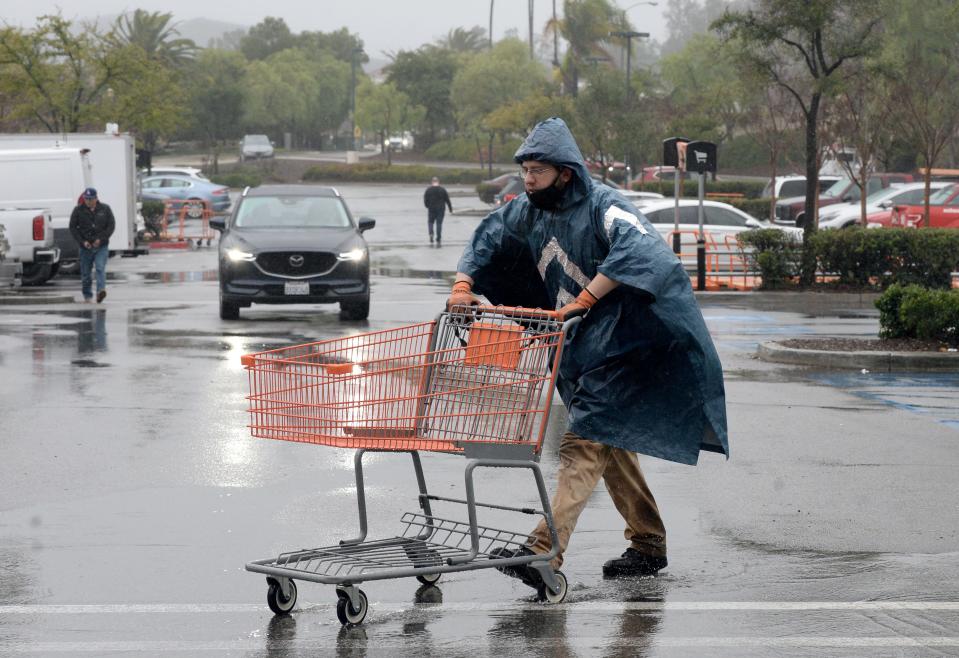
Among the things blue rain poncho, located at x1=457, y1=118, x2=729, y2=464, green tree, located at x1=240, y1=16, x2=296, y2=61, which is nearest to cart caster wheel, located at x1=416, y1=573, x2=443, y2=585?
blue rain poncho, located at x1=457, y1=118, x2=729, y2=464

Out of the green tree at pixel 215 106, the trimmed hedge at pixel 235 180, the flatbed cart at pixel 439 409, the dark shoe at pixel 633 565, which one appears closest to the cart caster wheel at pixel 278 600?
the flatbed cart at pixel 439 409

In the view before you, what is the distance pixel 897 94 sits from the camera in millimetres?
32844

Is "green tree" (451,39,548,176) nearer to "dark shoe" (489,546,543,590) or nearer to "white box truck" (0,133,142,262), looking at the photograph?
"white box truck" (0,133,142,262)

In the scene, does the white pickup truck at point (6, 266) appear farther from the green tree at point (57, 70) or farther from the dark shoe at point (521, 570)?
the green tree at point (57, 70)

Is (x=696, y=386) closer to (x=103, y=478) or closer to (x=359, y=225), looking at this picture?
(x=103, y=478)

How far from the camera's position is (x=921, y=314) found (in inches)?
567

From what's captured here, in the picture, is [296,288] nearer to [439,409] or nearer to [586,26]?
[439,409]

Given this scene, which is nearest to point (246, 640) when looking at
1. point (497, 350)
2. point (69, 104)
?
point (497, 350)

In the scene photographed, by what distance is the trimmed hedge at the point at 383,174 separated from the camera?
78613 millimetres

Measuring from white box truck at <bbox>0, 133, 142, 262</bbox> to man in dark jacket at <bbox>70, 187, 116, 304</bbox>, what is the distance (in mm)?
5623

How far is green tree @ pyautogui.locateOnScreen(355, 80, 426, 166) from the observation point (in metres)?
98.1

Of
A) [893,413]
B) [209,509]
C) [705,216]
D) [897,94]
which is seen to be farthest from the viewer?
[897,94]

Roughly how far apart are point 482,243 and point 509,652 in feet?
6.17

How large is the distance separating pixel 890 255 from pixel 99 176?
15.3 metres
